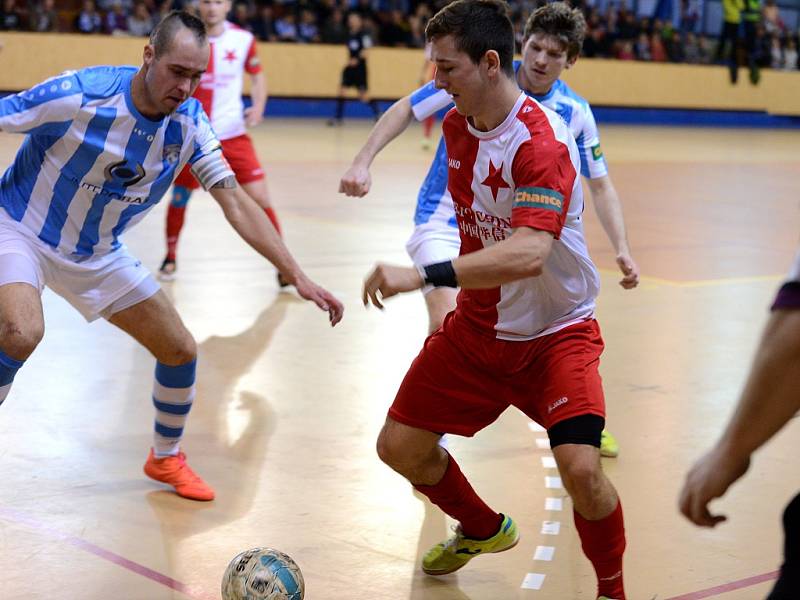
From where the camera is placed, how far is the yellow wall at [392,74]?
866 inches

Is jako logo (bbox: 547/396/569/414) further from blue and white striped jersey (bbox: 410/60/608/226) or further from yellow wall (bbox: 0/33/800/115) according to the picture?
yellow wall (bbox: 0/33/800/115)

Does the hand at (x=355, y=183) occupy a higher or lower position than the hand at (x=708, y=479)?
lower

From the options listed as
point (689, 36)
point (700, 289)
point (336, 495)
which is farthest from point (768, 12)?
point (336, 495)

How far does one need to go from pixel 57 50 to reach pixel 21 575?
1987 cm

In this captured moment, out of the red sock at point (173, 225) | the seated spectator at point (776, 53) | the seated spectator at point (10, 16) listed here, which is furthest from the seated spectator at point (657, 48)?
the red sock at point (173, 225)

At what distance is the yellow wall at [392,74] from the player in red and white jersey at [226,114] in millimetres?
13787

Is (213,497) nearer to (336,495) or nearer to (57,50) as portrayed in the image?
(336,495)

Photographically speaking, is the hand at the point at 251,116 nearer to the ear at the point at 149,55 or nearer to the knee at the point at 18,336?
the ear at the point at 149,55

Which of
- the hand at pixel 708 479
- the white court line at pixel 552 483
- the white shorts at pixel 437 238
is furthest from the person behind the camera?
the white shorts at pixel 437 238

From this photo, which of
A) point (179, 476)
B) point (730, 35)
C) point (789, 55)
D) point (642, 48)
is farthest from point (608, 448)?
point (789, 55)

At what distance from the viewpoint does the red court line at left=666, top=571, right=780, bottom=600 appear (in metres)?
3.80

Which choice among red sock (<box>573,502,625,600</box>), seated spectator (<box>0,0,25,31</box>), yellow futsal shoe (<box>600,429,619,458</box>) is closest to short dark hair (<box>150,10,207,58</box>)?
red sock (<box>573,502,625,600</box>)

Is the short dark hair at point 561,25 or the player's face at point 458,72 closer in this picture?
the player's face at point 458,72

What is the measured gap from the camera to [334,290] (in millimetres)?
8281
